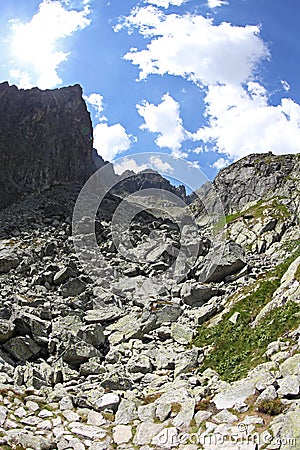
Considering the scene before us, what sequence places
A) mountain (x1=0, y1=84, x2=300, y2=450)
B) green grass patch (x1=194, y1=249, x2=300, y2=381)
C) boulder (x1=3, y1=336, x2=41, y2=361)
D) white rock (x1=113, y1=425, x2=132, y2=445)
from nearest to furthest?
mountain (x1=0, y1=84, x2=300, y2=450) → white rock (x1=113, y1=425, x2=132, y2=445) → green grass patch (x1=194, y1=249, x2=300, y2=381) → boulder (x1=3, y1=336, x2=41, y2=361)

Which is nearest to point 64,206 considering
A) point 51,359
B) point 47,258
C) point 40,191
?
point 40,191

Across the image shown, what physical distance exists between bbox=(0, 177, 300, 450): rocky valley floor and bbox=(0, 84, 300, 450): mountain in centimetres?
7

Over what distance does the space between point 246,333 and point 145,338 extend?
7298 millimetres

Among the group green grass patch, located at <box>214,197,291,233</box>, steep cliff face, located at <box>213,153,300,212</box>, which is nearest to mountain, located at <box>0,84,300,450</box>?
green grass patch, located at <box>214,197,291,233</box>

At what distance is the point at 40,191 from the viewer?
78.4 m

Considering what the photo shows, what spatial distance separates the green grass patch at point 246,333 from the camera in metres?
18.5

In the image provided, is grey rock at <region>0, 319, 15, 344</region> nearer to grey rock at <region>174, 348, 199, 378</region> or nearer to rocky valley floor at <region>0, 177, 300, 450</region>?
rocky valley floor at <region>0, 177, 300, 450</region>

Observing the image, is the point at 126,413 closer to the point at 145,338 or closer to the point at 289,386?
the point at 289,386

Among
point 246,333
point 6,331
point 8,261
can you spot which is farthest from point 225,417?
point 8,261

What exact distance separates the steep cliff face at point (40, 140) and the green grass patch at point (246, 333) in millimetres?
53942

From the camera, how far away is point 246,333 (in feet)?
70.1

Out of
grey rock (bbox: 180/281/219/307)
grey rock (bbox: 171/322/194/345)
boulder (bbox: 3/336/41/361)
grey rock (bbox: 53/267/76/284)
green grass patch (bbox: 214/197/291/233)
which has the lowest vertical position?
boulder (bbox: 3/336/41/361)

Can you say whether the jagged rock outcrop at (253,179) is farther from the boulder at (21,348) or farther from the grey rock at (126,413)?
the grey rock at (126,413)
